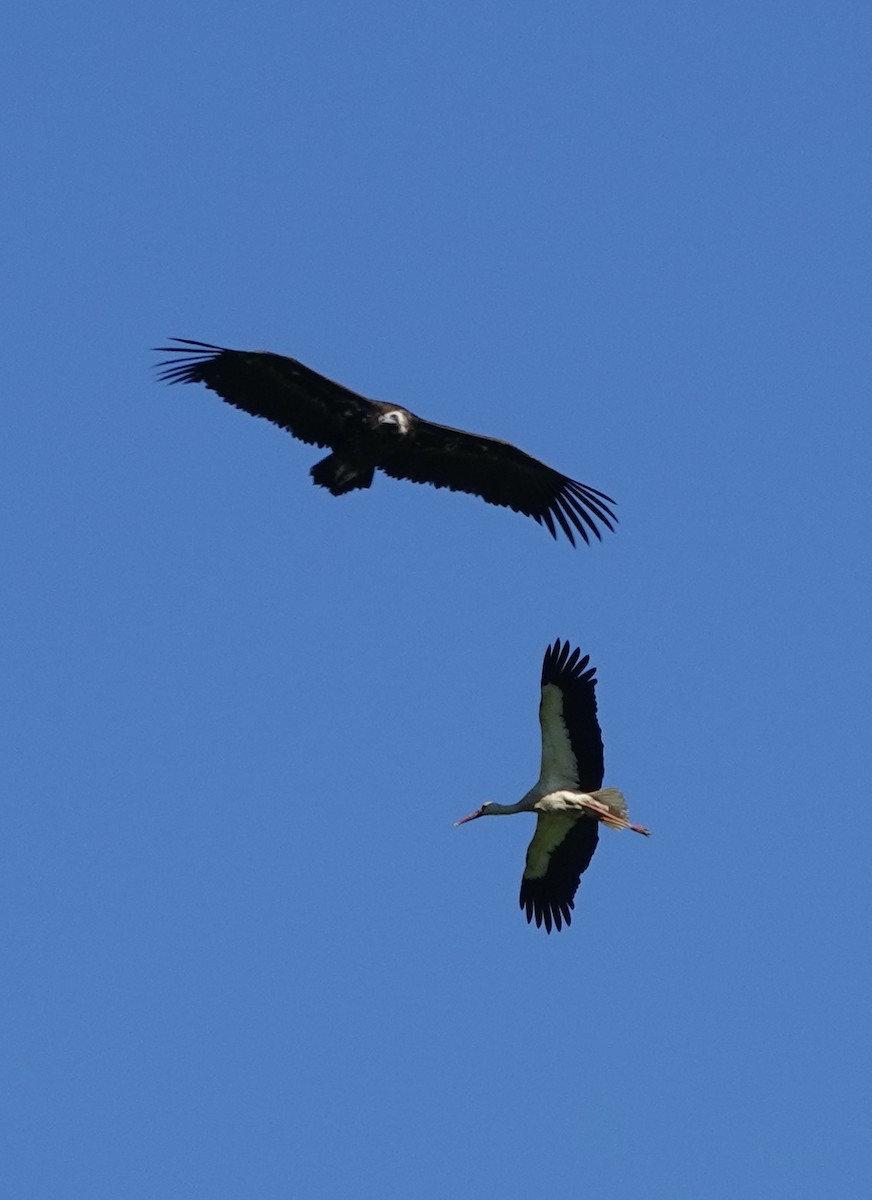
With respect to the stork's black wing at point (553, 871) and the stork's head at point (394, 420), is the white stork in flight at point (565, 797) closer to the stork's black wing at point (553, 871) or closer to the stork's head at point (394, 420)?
the stork's black wing at point (553, 871)

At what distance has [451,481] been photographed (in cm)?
2353

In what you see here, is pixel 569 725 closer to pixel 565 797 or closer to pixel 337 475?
pixel 565 797

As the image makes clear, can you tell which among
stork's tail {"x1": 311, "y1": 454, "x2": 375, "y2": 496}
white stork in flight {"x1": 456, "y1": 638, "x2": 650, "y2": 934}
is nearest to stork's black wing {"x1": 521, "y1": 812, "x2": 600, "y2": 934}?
white stork in flight {"x1": 456, "y1": 638, "x2": 650, "y2": 934}

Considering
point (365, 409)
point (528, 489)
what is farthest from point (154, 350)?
point (528, 489)

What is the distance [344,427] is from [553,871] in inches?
196

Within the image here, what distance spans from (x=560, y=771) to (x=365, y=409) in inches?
160

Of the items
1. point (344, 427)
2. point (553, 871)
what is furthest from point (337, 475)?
point (553, 871)

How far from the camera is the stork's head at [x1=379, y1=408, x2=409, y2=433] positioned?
2234cm

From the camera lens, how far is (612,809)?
22.2 m

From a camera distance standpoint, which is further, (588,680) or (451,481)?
(451,481)

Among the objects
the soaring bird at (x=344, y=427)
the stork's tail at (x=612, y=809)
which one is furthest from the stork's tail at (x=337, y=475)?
the stork's tail at (x=612, y=809)

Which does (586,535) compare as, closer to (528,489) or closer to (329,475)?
(528,489)

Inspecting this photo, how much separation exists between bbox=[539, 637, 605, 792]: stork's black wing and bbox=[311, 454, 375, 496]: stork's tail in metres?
2.56

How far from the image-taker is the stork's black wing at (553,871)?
22.9m
